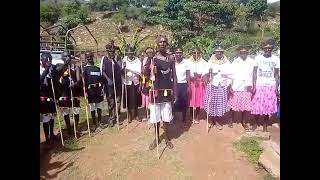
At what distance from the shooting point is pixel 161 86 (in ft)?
11.3

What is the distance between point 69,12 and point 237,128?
5.86 ft

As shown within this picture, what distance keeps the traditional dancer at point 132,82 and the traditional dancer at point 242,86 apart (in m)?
0.82

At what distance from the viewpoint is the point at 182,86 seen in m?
3.46

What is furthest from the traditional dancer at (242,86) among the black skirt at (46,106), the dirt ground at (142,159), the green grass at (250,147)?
the black skirt at (46,106)

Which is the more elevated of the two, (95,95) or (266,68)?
(266,68)

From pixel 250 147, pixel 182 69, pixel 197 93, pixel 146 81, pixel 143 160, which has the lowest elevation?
pixel 143 160

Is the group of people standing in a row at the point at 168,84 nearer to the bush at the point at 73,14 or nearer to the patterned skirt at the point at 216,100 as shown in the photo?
the patterned skirt at the point at 216,100

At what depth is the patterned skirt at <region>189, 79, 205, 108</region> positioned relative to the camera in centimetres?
343

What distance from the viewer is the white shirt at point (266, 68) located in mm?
3396

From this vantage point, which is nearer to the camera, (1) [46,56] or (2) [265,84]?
(1) [46,56]

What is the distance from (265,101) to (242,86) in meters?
0.24

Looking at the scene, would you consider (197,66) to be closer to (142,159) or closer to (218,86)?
(218,86)

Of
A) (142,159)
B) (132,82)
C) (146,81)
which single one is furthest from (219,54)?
(142,159)
